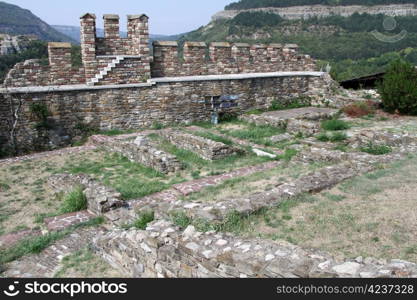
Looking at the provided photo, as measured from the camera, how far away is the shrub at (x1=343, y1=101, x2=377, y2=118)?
542 inches

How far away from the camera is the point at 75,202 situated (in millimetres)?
7320

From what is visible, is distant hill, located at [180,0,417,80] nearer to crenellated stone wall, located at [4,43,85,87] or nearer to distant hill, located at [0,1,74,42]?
distant hill, located at [0,1,74,42]

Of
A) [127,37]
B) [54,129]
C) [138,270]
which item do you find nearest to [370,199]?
[138,270]

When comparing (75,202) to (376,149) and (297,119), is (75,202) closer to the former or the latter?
(376,149)

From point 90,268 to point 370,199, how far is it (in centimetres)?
416

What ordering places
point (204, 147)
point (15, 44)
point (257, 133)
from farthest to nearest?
point (15, 44) → point (257, 133) → point (204, 147)

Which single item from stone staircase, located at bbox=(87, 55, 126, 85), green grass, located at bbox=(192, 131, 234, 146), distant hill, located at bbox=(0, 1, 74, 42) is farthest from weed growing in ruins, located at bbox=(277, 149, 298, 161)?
distant hill, located at bbox=(0, 1, 74, 42)

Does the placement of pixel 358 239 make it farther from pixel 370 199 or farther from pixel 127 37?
pixel 127 37

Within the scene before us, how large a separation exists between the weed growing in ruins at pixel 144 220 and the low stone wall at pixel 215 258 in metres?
0.39

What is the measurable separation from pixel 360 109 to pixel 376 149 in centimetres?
536

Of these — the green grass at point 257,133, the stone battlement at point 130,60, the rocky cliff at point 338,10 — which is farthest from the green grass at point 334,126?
the rocky cliff at point 338,10

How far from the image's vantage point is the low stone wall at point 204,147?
981cm

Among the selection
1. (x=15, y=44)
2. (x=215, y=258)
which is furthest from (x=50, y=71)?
(x=15, y=44)

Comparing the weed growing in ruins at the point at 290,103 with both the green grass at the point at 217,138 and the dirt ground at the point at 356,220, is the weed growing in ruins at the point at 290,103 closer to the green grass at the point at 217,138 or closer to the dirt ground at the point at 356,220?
the green grass at the point at 217,138
